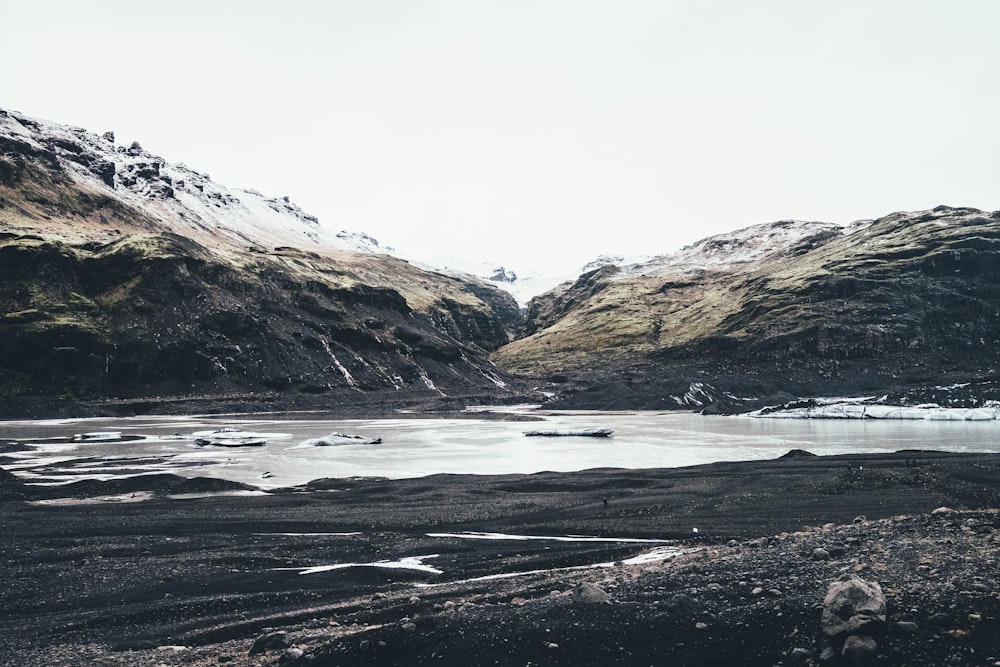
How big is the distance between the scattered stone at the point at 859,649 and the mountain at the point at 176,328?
113 meters

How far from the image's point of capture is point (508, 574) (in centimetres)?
1761

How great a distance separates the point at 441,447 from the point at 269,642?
4517 centimetres

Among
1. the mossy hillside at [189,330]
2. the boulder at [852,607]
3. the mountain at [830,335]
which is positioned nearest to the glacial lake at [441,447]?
the boulder at [852,607]

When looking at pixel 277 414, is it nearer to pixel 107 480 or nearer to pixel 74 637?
pixel 107 480

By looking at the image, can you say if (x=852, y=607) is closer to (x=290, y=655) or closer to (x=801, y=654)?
(x=801, y=654)

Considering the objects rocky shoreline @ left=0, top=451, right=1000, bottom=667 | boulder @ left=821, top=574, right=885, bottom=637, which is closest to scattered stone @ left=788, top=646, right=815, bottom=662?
rocky shoreline @ left=0, top=451, right=1000, bottom=667

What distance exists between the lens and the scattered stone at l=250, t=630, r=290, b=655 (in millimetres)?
12062

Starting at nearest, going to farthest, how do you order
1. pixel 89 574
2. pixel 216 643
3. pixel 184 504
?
pixel 216 643 → pixel 89 574 → pixel 184 504

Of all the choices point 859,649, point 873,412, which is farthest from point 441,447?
point 873,412

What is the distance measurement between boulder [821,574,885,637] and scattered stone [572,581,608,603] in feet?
12.2

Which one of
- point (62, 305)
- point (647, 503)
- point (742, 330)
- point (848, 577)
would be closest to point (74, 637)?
point (848, 577)

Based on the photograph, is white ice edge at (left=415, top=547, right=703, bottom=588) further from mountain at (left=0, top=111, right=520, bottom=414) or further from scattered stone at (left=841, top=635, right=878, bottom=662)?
mountain at (left=0, top=111, right=520, bottom=414)

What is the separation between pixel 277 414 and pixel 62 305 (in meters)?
48.4

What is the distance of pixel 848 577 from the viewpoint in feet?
37.8
